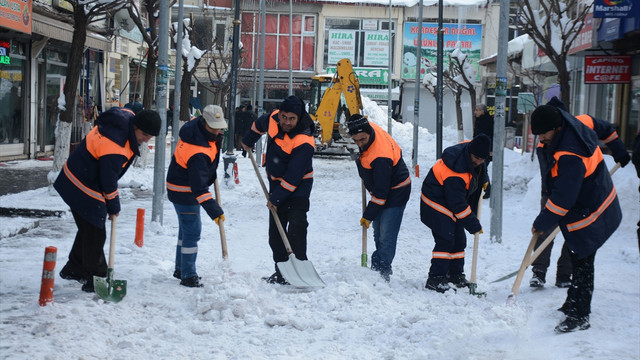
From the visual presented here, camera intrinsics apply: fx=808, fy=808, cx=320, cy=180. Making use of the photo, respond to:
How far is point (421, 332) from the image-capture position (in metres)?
5.90

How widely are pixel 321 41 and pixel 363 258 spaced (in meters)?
42.3

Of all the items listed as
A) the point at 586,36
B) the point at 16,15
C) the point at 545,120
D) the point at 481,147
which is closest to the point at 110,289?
the point at 481,147

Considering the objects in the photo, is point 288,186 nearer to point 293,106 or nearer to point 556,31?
point 293,106

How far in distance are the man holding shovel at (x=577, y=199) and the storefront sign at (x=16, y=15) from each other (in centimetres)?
1335

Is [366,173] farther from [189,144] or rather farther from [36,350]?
[36,350]

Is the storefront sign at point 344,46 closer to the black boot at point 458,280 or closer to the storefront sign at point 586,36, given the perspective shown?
the storefront sign at point 586,36

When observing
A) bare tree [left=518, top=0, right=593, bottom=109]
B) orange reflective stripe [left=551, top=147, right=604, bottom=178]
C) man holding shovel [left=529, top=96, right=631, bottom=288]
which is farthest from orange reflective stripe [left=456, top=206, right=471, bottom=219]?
bare tree [left=518, top=0, right=593, bottom=109]

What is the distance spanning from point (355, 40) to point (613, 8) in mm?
35140

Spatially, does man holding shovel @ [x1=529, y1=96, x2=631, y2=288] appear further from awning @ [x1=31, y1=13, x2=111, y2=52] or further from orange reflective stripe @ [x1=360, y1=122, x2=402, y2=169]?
awning @ [x1=31, y1=13, x2=111, y2=52]

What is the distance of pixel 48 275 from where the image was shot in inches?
236

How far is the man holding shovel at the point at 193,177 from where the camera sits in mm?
6930

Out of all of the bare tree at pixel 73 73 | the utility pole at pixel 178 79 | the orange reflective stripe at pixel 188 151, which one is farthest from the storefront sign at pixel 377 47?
the orange reflective stripe at pixel 188 151

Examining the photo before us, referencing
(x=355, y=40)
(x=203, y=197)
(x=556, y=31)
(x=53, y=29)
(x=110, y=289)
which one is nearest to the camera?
(x=110, y=289)

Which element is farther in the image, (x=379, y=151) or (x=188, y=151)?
(x=379, y=151)
